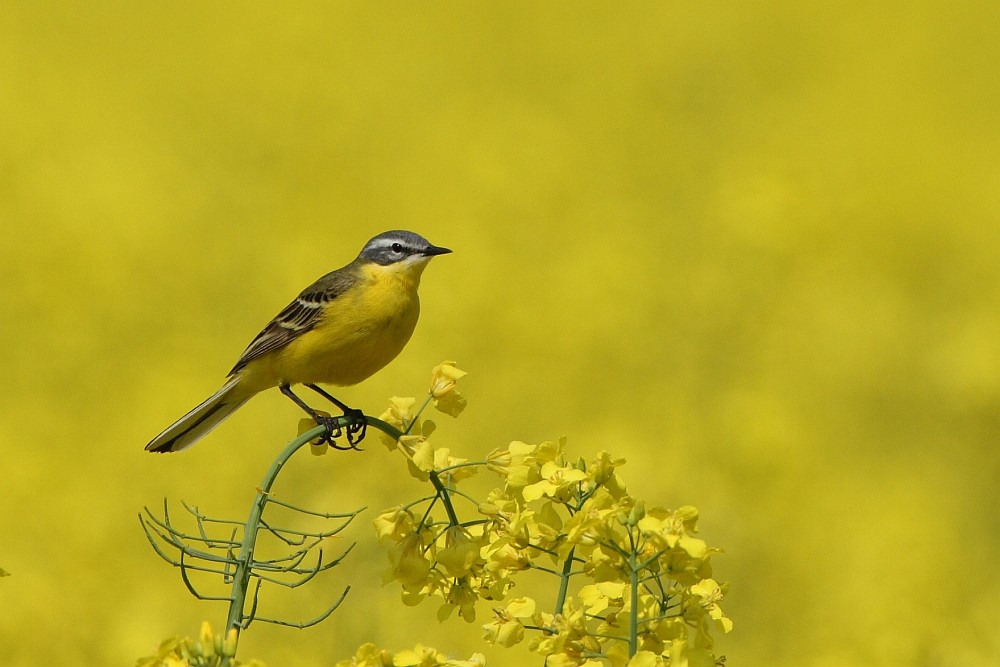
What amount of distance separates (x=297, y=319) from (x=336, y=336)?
41cm

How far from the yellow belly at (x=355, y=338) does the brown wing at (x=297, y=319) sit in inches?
1.8

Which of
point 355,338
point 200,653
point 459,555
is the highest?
point 355,338

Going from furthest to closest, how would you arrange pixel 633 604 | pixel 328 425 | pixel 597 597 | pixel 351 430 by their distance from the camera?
1. pixel 351 430
2. pixel 328 425
3. pixel 597 597
4. pixel 633 604

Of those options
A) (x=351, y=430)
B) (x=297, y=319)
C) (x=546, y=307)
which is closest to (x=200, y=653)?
(x=351, y=430)

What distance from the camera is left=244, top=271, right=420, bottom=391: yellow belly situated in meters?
5.12

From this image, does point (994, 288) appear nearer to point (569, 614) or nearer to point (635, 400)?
point (635, 400)

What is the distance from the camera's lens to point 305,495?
18.7 feet

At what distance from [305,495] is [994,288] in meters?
7.49

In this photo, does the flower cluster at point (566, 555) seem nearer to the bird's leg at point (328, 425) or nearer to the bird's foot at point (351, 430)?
the bird's leg at point (328, 425)

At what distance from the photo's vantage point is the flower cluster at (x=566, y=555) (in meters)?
2.53

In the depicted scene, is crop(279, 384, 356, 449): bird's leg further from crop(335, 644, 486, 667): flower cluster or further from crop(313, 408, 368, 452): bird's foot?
crop(335, 644, 486, 667): flower cluster

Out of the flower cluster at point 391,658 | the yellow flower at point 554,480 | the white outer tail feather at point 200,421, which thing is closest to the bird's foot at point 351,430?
the white outer tail feather at point 200,421

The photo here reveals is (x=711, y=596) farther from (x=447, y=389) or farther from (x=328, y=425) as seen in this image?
(x=328, y=425)

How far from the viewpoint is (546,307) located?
1067 cm
